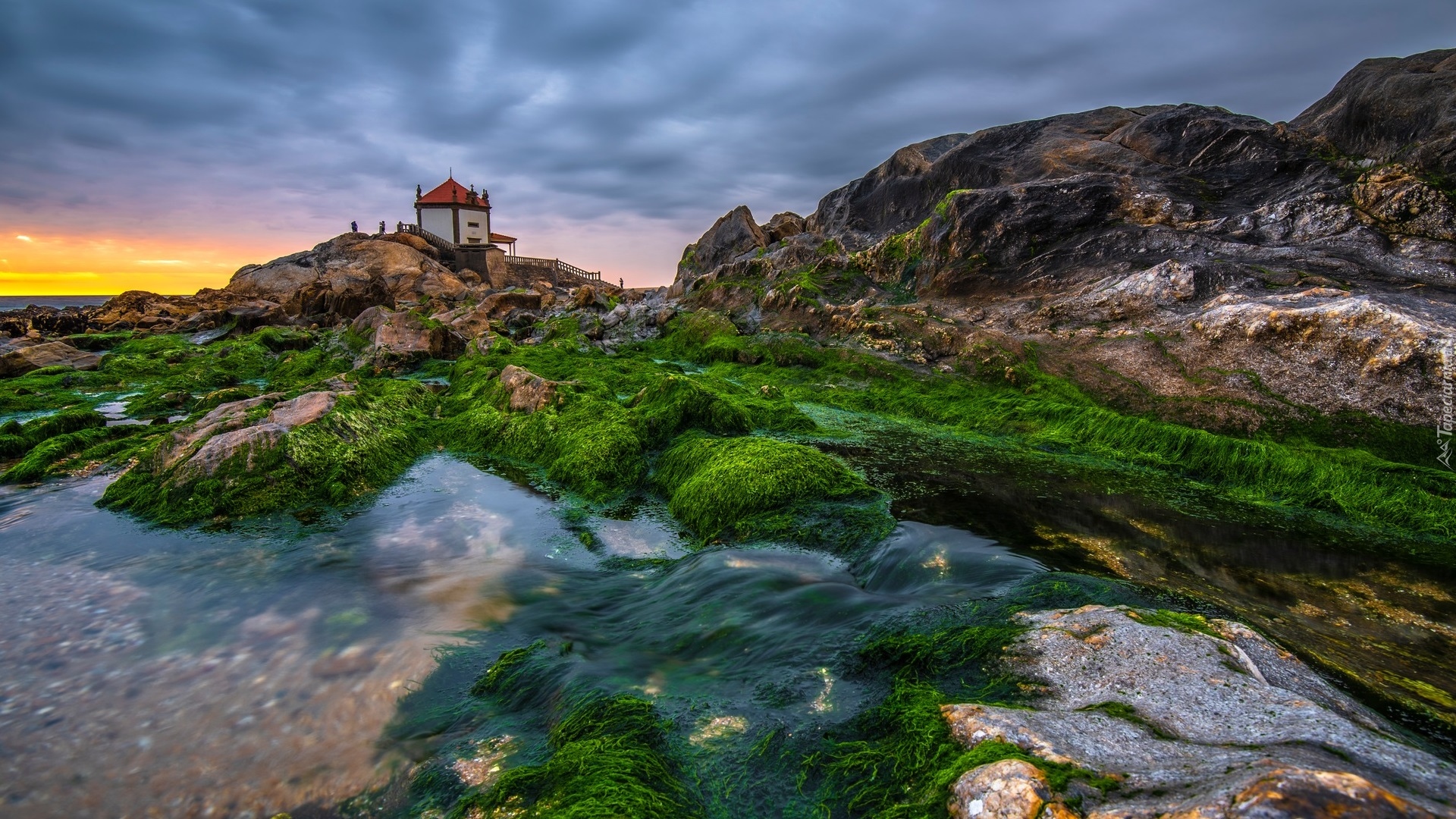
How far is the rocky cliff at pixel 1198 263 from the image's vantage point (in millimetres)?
7504

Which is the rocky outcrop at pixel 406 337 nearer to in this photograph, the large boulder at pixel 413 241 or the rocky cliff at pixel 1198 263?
the rocky cliff at pixel 1198 263

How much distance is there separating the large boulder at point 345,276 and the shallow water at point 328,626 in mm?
26801

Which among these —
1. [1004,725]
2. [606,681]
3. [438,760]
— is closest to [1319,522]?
[1004,725]

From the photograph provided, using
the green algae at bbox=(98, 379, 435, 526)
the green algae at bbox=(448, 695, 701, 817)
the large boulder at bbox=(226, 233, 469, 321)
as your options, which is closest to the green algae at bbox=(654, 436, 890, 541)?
the green algae at bbox=(448, 695, 701, 817)

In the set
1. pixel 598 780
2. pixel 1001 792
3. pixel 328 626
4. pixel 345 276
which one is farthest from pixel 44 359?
pixel 1001 792

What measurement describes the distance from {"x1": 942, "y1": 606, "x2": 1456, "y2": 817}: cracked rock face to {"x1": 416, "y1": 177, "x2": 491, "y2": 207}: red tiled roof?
200 feet

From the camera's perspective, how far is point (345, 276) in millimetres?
34031

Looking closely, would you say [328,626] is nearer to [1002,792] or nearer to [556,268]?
[1002,792]

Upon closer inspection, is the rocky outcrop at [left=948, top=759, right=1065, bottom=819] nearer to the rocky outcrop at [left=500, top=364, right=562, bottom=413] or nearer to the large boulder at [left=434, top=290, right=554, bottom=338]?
the rocky outcrop at [left=500, top=364, right=562, bottom=413]

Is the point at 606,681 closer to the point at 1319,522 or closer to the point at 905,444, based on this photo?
the point at 905,444

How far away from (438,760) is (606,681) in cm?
88

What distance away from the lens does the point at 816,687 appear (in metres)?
3.17

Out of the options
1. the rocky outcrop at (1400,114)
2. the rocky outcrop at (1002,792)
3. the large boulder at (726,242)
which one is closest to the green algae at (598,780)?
the rocky outcrop at (1002,792)

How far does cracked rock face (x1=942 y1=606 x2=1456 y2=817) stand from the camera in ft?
5.45
